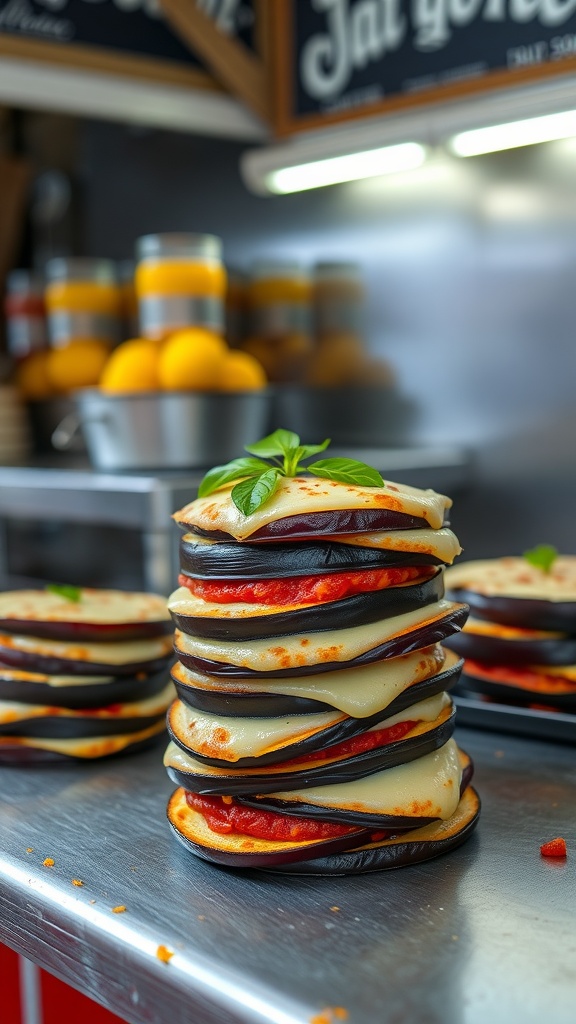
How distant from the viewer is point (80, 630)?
1331 millimetres

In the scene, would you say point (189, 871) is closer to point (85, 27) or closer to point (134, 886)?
point (134, 886)

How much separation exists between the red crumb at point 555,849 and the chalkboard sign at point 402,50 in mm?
1326

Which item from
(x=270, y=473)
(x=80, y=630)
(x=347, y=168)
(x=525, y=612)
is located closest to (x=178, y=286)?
(x=347, y=168)

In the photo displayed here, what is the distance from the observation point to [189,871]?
3.29 feet

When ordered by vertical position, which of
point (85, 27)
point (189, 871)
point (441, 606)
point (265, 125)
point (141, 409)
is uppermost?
point (85, 27)

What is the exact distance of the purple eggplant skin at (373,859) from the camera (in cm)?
98

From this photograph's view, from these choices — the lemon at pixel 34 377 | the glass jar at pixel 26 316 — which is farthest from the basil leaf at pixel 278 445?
the glass jar at pixel 26 316

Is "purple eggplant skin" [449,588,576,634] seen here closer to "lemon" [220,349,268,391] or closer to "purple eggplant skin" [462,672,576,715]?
"purple eggplant skin" [462,672,576,715]

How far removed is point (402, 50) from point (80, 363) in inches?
47.5

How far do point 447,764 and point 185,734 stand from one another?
270mm

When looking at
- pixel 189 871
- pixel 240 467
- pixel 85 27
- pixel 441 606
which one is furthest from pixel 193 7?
pixel 189 871

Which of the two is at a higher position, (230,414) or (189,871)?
(230,414)

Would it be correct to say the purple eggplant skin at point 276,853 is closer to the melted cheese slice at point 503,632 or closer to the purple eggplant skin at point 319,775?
the purple eggplant skin at point 319,775

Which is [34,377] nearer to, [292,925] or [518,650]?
[518,650]
